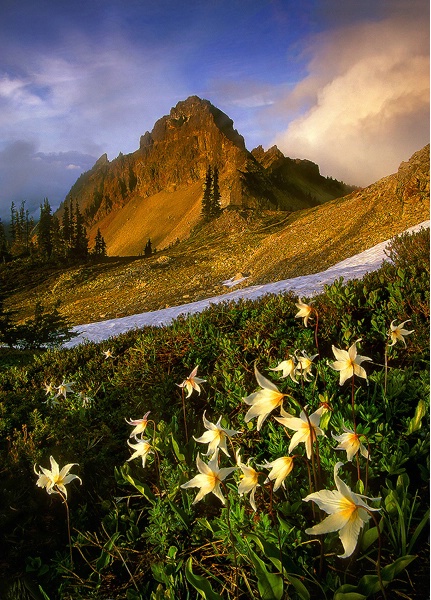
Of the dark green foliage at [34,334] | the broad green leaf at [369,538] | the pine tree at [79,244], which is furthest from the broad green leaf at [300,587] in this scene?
the pine tree at [79,244]

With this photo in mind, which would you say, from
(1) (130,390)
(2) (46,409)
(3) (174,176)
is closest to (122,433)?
(1) (130,390)

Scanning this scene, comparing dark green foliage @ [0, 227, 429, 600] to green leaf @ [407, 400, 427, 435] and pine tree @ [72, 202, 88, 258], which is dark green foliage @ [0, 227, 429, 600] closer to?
green leaf @ [407, 400, 427, 435]

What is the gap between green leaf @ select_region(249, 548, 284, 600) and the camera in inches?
58.7

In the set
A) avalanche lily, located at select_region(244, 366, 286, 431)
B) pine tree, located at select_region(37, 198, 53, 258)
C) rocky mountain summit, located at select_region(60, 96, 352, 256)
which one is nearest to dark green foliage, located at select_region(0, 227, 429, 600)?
avalanche lily, located at select_region(244, 366, 286, 431)

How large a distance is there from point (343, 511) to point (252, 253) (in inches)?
1496

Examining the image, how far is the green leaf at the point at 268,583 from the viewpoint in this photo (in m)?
1.49

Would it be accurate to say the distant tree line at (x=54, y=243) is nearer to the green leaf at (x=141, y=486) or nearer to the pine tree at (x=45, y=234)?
the pine tree at (x=45, y=234)

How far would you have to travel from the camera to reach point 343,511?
45.8 inches

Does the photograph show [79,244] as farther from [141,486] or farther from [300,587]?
[300,587]

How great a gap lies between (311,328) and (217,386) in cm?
115

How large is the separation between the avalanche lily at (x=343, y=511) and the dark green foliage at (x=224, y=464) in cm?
42

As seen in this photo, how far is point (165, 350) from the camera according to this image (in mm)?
4289

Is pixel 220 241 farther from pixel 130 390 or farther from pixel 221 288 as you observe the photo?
pixel 130 390

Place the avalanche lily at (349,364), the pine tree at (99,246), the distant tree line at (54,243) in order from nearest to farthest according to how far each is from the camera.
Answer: the avalanche lily at (349,364)
the distant tree line at (54,243)
the pine tree at (99,246)
